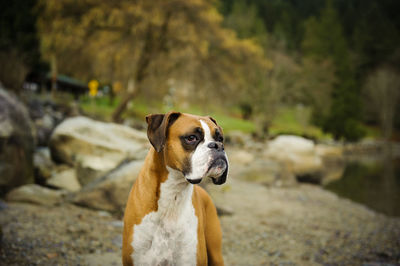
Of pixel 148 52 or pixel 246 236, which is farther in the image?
pixel 148 52

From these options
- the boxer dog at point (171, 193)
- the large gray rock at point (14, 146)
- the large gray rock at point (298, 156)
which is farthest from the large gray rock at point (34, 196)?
the large gray rock at point (298, 156)

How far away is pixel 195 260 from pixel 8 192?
557 cm

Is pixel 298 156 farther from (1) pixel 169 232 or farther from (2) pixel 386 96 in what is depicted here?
(2) pixel 386 96

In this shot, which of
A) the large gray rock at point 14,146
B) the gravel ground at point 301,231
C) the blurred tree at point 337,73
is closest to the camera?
the gravel ground at point 301,231

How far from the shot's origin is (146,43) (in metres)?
15.7

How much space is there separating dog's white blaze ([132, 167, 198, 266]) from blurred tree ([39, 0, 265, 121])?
13332 millimetres

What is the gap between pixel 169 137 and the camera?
103 inches

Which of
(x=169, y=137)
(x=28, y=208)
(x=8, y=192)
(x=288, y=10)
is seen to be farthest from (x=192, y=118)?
(x=288, y=10)

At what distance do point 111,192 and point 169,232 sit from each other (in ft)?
13.1

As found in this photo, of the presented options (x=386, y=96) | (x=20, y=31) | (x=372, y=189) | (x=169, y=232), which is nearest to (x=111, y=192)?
(x=169, y=232)

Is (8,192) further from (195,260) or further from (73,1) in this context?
(73,1)

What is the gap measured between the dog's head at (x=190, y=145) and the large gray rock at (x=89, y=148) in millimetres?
4839

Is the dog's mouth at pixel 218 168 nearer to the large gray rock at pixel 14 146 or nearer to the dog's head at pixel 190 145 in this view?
the dog's head at pixel 190 145

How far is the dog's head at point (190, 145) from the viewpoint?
2428 millimetres
